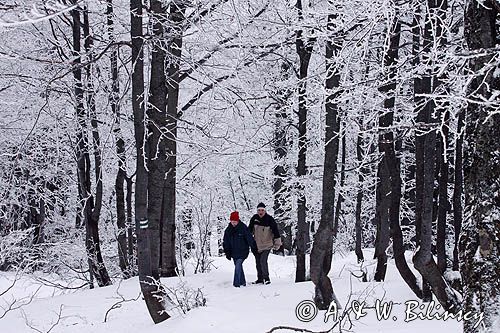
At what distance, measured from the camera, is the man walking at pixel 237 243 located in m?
11.3

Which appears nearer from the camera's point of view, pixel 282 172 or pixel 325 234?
pixel 325 234

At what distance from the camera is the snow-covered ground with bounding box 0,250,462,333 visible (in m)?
6.54

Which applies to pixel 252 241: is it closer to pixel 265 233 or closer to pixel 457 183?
pixel 265 233

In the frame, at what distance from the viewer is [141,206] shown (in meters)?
7.38

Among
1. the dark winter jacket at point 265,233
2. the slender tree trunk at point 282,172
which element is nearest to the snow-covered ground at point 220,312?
the dark winter jacket at point 265,233

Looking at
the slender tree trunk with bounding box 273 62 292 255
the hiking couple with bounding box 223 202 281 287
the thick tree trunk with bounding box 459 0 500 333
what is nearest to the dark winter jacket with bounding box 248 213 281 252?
the hiking couple with bounding box 223 202 281 287

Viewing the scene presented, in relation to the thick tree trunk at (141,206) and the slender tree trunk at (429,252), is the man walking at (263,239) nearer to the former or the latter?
the thick tree trunk at (141,206)

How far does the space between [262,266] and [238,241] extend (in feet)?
2.33

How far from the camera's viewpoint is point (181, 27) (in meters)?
7.81

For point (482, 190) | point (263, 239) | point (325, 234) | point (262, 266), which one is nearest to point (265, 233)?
point (263, 239)

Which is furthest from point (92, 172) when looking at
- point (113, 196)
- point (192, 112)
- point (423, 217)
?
point (423, 217)

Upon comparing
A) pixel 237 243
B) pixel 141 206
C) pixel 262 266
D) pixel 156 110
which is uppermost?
pixel 156 110

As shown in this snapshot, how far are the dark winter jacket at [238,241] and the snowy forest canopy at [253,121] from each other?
3.63 ft

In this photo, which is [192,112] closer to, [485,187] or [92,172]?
[92,172]
